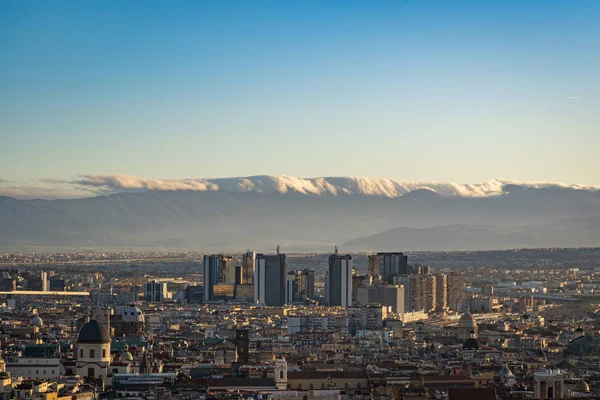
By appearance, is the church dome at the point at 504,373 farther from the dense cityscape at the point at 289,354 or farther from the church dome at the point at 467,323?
the church dome at the point at 467,323

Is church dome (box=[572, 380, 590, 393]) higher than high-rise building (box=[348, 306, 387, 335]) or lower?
lower

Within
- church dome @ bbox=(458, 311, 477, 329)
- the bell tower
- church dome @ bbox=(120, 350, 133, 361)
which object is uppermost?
church dome @ bbox=(458, 311, 477, 329)

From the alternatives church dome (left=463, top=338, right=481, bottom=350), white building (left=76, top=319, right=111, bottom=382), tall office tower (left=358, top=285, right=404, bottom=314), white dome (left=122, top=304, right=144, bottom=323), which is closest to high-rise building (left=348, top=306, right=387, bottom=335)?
white dome (left=122, top=304, right=144, bottom=323)

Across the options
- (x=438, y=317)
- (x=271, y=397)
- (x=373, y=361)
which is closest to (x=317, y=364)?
(x=373, y=361)

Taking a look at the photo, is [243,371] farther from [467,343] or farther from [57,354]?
[467,343]

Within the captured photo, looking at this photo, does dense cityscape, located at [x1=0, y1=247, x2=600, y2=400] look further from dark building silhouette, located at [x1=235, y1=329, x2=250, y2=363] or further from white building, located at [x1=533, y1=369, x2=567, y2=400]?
dark building silhouette, located at [x1=235, y1=329, x2=250, y2=363]
